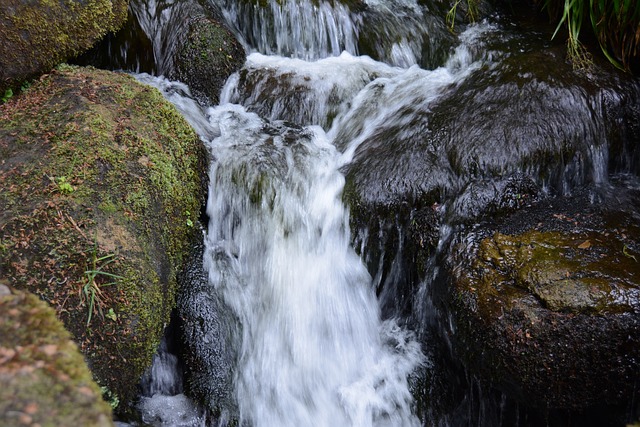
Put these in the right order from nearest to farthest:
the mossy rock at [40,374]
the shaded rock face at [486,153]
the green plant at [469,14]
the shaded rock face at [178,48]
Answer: the mossy rock at [40,374] → the shaded rock face at [486,153] → the shaded rock face at [178,48] → the green plant at [469,14]

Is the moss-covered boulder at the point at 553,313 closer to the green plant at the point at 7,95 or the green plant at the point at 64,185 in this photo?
the green plant at the point at 64,185

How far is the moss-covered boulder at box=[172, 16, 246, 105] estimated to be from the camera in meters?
5.17

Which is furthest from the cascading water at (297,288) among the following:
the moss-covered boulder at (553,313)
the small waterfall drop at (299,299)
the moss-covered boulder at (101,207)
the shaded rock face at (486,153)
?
the moss-covered boulder at (553,313)

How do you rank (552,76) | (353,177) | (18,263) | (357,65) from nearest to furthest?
(18,263) < (353,177) < (552,76) < (357,65)

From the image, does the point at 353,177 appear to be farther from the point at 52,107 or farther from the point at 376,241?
the point at 52,107

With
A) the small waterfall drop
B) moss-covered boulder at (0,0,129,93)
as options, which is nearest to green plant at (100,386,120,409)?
the small waterfall drop

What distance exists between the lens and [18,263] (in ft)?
8.29

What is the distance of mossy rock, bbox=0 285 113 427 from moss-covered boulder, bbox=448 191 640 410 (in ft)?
7.83

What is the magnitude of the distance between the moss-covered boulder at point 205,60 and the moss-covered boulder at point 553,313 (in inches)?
126

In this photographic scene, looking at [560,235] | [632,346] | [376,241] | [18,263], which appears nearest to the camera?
[18,263]

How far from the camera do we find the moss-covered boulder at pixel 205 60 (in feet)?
17.0

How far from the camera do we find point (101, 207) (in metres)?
2.87

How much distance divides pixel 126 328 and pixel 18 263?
623 millimetres

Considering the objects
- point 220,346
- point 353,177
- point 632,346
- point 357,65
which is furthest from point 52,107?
point 632,346
